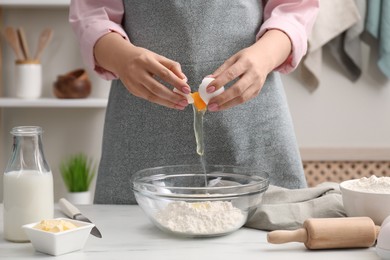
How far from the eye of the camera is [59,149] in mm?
2752

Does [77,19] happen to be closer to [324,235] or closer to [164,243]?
[164,243]

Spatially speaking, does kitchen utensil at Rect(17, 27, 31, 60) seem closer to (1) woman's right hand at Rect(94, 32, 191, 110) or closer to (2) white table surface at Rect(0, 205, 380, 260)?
(1) woman's right hand at Rect(94, 32, 191, 110)

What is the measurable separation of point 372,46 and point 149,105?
1.40m

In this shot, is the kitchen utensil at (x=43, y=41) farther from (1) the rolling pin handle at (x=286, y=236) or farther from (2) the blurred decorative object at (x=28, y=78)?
(1) the rolling pin handle at (x=286, y=236)

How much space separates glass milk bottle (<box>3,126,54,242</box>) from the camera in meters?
1.13

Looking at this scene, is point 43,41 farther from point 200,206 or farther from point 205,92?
point 200,206

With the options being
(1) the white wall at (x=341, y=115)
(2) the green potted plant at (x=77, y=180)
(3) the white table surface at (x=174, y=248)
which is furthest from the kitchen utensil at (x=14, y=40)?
(3) the white table surface at (x=174, y=248)

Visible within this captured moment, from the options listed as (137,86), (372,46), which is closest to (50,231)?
(137,86)

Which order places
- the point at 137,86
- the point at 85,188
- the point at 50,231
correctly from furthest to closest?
1. the point at 85,188
2. the point at 137,86
3. the point at 50,231

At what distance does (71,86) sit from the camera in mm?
2557

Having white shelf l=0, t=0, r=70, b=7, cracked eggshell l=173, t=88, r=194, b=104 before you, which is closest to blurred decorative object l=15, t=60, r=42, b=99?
white shelf l=0, t=0, r=70, b=7

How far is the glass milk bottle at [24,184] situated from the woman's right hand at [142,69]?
25cm

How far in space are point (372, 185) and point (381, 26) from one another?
152 centimetres

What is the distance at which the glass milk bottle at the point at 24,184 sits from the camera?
Answer: 113cm
